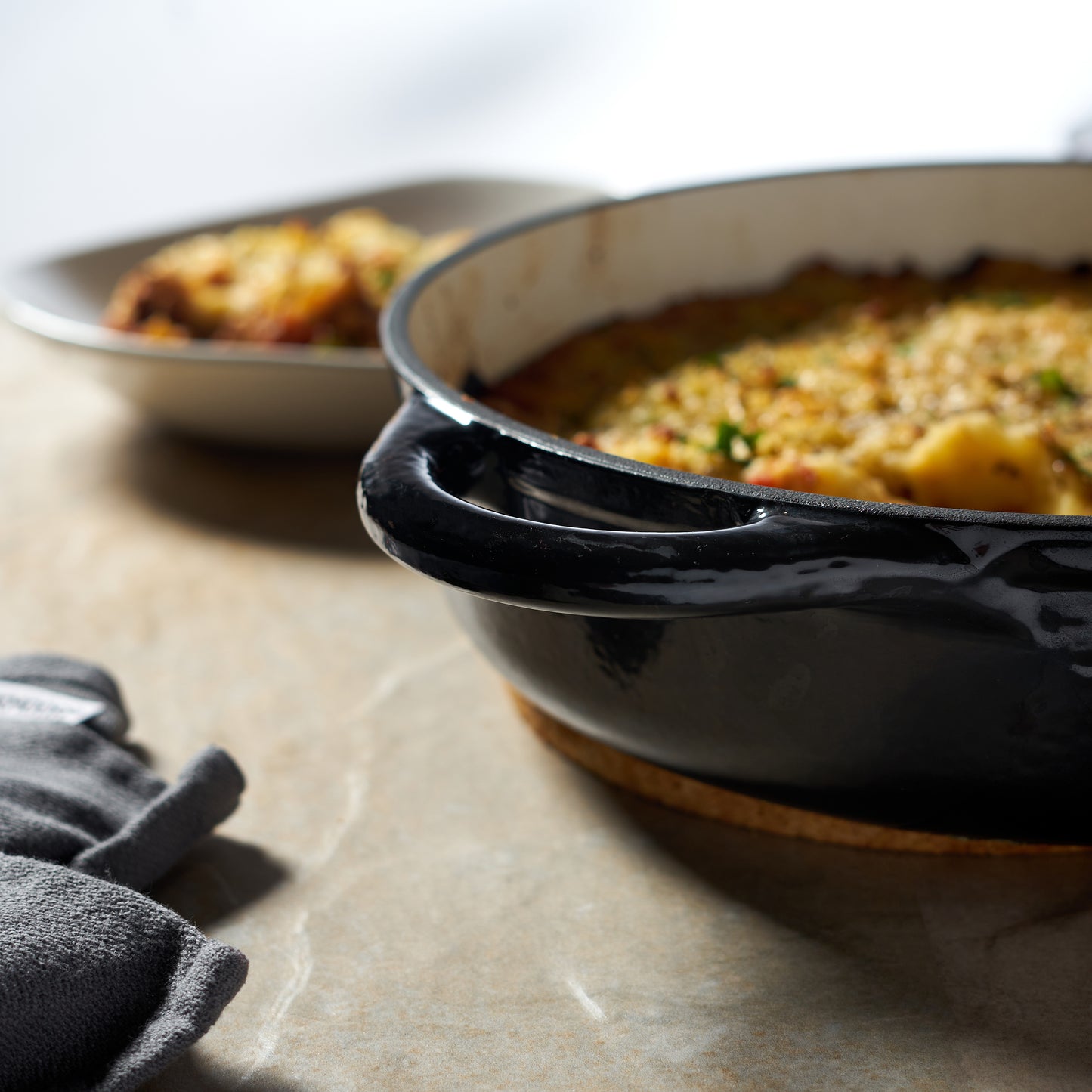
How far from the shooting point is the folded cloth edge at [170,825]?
1.97 feet

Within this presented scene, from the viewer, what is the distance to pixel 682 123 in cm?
268

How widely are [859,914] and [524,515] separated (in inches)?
9.9

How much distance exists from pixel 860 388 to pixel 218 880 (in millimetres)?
505

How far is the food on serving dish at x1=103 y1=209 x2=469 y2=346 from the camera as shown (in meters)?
1.27

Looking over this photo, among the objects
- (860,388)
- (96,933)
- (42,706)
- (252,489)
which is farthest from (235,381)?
(96,933)

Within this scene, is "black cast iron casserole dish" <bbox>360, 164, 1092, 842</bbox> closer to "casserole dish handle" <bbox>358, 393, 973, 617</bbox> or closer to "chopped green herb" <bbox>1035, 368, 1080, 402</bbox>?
"casserole dish handle" <bbox>358, 393, 973, 617</bbox>

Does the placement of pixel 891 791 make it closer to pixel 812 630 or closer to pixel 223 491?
pixel 812 630

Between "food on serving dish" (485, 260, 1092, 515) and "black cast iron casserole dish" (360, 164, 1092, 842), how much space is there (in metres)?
0.14

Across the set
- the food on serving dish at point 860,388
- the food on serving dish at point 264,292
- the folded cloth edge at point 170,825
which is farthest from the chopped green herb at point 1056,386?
the food on serving dish at point 264,292

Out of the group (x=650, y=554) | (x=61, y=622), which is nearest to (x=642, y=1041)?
(x=650, y=554)

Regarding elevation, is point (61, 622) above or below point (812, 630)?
below

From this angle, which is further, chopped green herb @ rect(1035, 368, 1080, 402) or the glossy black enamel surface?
chopped green herb @ rect(1035, 368, 1080, 402)

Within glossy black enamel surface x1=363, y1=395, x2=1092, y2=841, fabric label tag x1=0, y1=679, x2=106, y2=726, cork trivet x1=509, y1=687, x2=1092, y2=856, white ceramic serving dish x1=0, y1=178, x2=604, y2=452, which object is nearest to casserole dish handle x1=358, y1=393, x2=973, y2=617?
glossy black enamel surface x1=363, y1=395, x2=1092, y2=841

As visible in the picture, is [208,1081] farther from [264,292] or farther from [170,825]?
[264,292]
